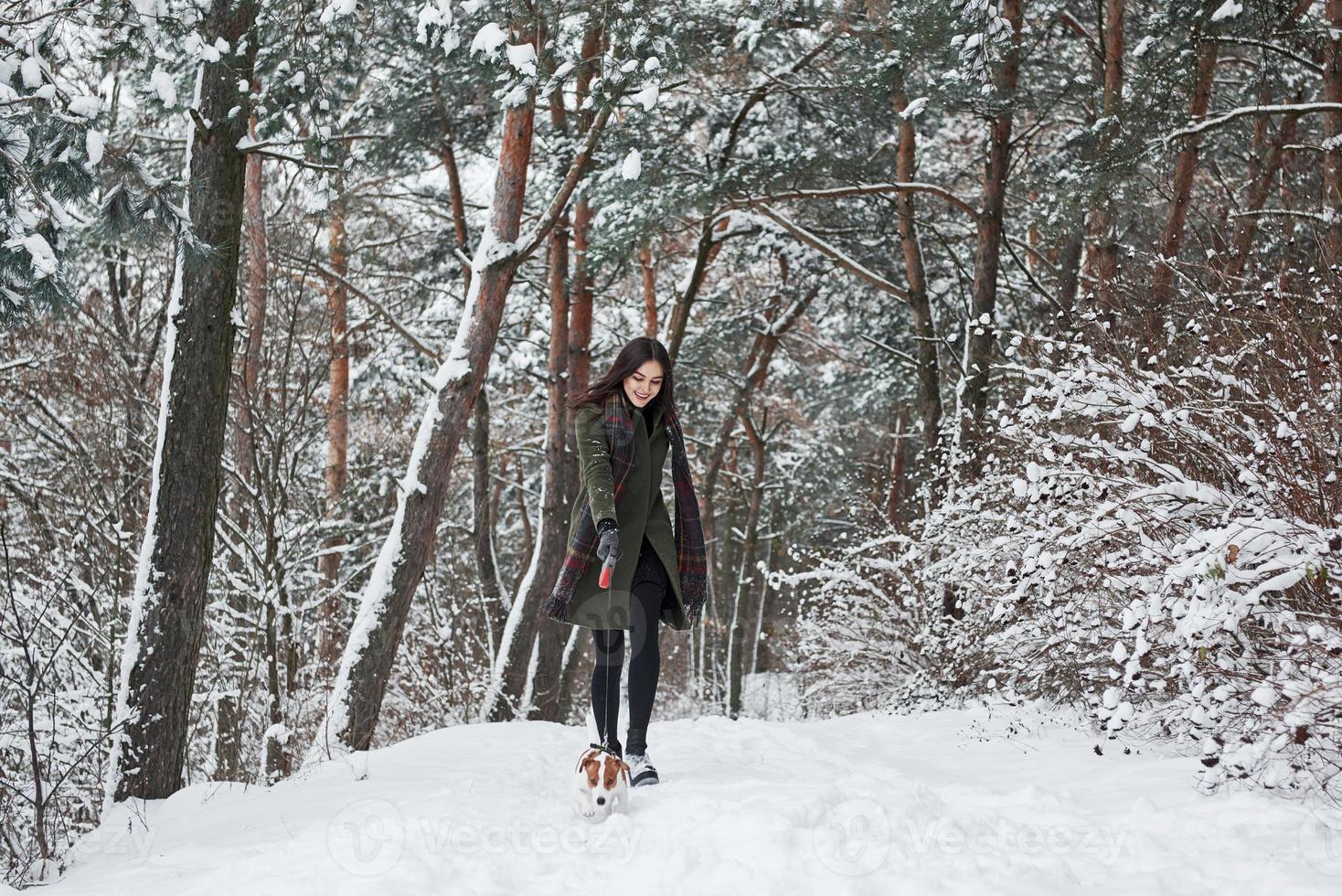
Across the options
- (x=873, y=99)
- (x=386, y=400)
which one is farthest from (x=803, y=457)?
(x=873, y=99)

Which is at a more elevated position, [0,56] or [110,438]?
[0,56]

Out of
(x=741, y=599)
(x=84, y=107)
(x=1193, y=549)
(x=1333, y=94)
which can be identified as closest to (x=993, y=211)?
(x=1333, y=94)

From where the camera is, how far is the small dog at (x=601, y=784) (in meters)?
3.59

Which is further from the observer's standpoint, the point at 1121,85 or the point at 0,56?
the point at 1121,85

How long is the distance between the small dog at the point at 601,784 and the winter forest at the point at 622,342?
700 millimetres

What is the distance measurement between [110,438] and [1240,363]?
7.93 metres

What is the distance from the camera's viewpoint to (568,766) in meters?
5.00

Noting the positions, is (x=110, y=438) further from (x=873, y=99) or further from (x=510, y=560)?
(x=510, y=560)

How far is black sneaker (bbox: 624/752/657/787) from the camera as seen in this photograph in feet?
13.5

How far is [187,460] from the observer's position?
5266mm

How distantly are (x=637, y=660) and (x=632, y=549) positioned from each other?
1.52ft

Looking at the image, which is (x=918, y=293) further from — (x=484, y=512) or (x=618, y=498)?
(x=618, y=498)

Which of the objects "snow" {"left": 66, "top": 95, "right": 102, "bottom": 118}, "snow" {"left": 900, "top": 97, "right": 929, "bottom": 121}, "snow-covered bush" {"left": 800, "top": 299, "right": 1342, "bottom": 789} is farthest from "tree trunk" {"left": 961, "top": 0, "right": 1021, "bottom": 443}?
"snow" {"left": 66, "top": 95, "right": 102, "bottom": 118}

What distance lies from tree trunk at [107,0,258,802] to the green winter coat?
87.1 inches
